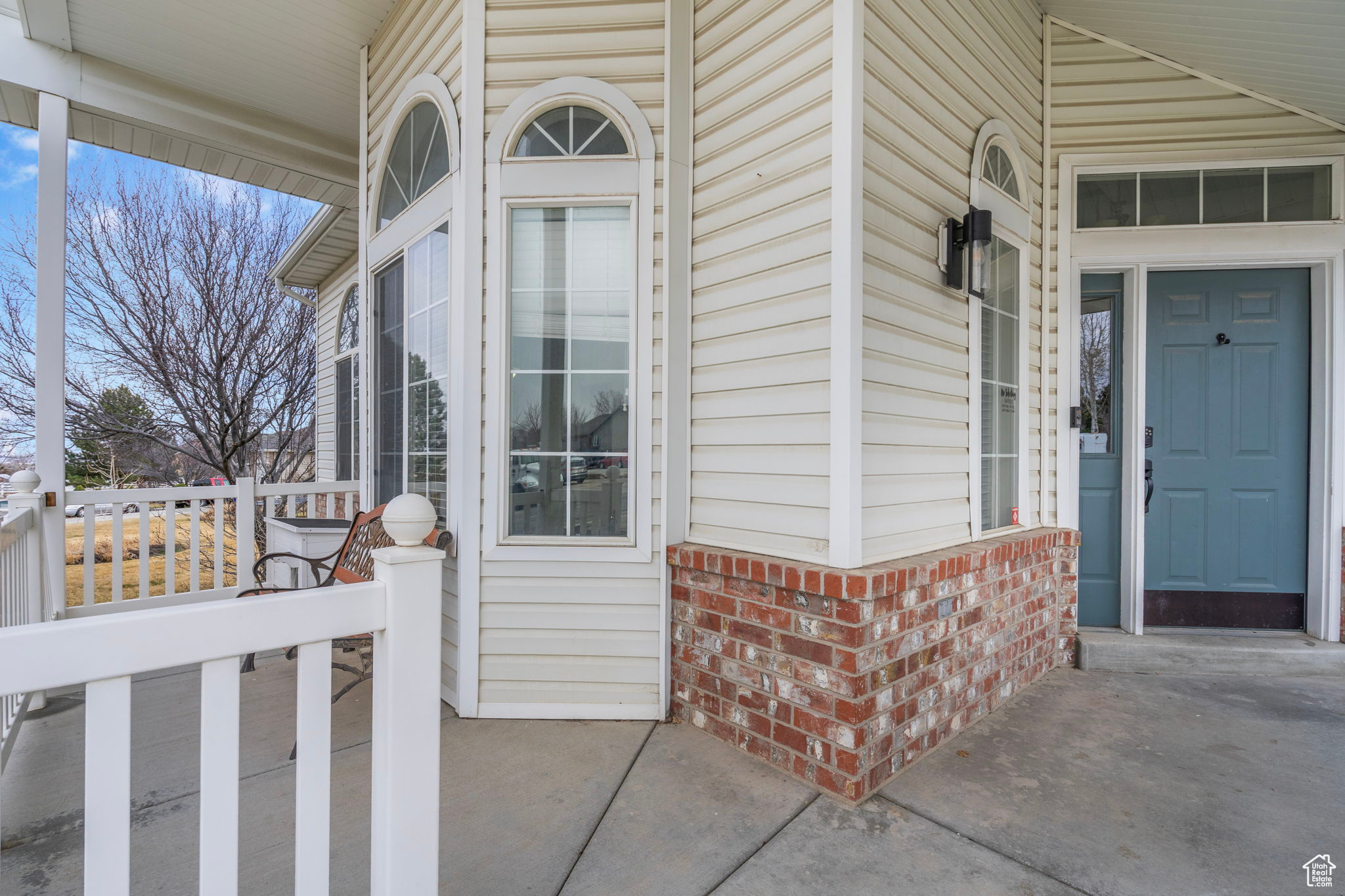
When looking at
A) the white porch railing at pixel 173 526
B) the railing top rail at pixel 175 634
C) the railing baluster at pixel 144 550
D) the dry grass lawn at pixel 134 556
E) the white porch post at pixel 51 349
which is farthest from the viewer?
the dry grass lawn at pixel 134 556

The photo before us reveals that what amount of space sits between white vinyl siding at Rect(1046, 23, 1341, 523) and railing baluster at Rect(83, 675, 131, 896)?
12.1 ft

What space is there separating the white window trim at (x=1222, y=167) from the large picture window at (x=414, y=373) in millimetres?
3241

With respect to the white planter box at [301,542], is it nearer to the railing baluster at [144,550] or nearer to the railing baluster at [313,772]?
the railing baluster at [144,550]

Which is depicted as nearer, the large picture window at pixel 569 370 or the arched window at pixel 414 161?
the large picture window at pixel 569 370

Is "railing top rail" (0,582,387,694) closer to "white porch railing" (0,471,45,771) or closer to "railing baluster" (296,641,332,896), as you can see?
"railing baluster" (296,641,332,896)

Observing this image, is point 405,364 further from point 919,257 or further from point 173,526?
point 919,257

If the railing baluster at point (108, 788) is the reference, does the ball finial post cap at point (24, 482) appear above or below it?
above

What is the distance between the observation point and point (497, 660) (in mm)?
2664

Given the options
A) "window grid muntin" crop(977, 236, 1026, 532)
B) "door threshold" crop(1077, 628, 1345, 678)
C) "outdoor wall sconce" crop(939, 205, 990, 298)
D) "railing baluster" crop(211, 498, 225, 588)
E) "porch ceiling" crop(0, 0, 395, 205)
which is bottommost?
"door threshold" crop(1077, 628, 1345, 678)

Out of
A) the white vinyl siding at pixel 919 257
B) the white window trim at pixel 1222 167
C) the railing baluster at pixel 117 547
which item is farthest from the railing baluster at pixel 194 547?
the white window trim at pixel 1222 167

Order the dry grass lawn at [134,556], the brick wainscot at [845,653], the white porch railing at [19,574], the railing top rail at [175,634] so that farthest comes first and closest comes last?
1. the dry grass lawn at [134,556]
2. the white porch railing at [19,574]
3. the brick wainscot at [845,653]
4. the railing top rail at [175,634]

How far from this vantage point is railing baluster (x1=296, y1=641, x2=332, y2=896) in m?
1.07

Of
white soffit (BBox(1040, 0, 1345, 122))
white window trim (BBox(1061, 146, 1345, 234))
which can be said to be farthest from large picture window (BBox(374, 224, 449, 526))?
white soffit (BBox(1040, 0, 1345, 122))

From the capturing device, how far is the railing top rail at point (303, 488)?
4477 mm
